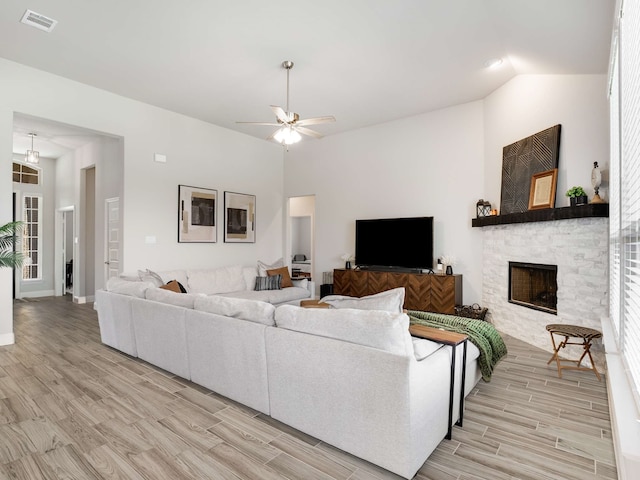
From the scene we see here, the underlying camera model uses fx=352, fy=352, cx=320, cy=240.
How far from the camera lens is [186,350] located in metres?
2.98

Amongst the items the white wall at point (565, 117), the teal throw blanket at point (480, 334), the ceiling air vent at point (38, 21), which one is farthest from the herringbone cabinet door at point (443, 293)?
the ceiling air vent at point (38, 21)

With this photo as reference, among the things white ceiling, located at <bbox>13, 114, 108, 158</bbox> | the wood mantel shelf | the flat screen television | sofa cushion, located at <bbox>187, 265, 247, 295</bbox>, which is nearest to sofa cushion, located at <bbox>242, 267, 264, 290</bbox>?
sofa cushion, located at <bbox>187, 265, 247, 295</bbox>

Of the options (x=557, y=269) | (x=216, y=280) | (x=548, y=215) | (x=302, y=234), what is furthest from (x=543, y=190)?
(x=302, y=234)

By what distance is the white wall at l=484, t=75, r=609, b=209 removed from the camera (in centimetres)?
366

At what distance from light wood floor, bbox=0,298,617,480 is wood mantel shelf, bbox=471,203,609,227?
156 cm

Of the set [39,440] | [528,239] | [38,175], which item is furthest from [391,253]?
[38,175]

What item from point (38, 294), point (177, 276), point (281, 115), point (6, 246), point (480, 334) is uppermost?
point (281, 115)

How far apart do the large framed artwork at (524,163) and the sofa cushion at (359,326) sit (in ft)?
11.1

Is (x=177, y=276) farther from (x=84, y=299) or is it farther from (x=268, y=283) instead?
(x=84, y=299)

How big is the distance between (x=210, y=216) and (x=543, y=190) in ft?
17.1

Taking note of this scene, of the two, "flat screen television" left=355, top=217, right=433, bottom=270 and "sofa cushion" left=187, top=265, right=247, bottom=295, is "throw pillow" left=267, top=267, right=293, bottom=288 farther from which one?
"flat screen television" left=355, top=217, right=433, bottom=270

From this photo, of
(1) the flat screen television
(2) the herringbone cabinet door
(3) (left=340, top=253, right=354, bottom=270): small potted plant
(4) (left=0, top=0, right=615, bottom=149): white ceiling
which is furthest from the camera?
(3) (left=340, top=253, right=354, bottom=270): small potted plant

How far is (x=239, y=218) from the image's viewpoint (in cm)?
698

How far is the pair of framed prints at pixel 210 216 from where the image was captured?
6062 millimetres
